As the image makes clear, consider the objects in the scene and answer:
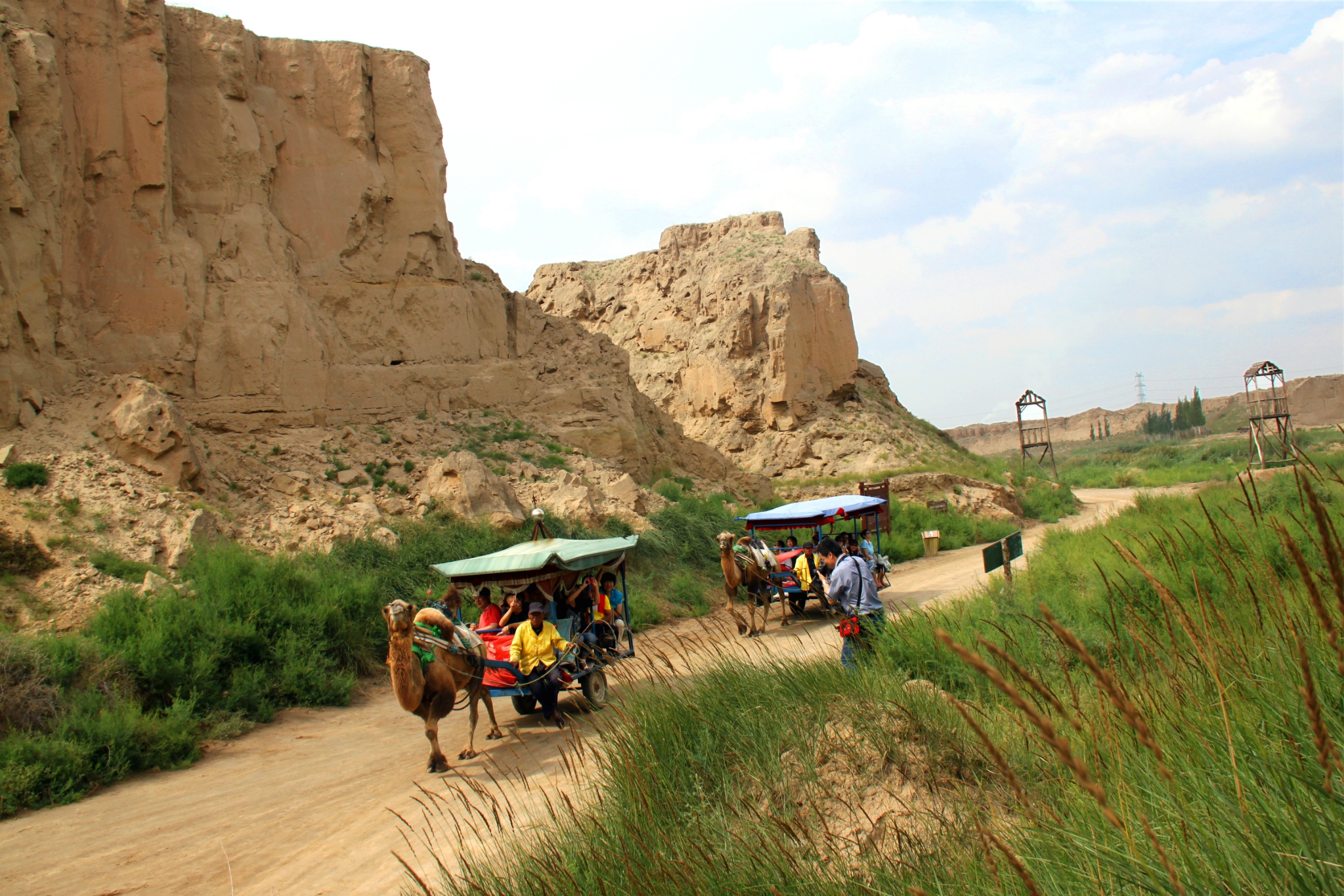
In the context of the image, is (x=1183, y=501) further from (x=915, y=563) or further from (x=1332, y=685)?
(x=1332, y=685)

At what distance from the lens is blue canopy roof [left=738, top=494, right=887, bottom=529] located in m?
15.9

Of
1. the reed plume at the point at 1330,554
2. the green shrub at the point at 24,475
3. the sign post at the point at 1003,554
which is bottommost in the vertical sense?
the sign post at the point at 1003,554

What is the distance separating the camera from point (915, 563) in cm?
2172

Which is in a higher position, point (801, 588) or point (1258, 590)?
point (1258, 590)

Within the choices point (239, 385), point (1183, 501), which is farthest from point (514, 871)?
point (239, 385)

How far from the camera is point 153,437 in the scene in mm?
13914

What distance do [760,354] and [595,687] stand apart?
30826 millimetres

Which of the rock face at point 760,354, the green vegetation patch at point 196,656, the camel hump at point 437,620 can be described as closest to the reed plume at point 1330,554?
the camel hump at point 437,620

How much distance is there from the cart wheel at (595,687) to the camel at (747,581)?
11.4 ft

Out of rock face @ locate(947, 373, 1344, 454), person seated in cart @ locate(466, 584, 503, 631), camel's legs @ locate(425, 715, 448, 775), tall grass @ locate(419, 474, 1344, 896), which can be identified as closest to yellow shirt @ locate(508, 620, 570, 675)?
camel's legs @ locate(425, 715, 448, 775)

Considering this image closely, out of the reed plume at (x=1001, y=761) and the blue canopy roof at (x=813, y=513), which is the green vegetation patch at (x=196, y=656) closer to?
the blue canopy roof at (x=813, y=513)

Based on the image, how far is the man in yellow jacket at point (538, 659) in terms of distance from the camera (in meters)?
8.83

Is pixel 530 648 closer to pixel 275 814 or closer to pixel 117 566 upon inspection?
pixel 275 814

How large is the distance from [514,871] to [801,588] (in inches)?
426
